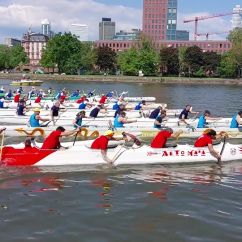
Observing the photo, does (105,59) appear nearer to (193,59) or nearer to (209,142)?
(193,59)

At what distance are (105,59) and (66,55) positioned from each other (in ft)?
41.3

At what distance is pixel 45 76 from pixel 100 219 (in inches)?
4399

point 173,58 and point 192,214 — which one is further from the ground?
point 173,58

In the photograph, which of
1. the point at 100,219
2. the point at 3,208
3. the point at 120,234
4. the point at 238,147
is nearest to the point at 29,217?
the point at 3,208

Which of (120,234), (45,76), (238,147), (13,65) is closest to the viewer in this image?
(120,234)

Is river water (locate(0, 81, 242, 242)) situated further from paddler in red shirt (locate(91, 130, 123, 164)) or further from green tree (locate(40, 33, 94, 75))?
green tree (locate(40, 33, 94, 75))

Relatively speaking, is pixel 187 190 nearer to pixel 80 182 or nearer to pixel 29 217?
pixel 80 182

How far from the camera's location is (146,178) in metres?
16.1

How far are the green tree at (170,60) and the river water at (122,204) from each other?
110 metres

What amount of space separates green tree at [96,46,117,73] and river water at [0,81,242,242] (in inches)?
4672

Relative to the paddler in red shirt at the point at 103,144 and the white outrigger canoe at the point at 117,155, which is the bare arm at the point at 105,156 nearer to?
the paddler in red shirt at the point at 103,144

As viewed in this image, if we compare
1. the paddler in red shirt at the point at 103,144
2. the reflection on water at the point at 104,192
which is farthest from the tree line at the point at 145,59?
the reflection on water at the point at 104,192

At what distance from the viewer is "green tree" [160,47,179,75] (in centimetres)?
12556

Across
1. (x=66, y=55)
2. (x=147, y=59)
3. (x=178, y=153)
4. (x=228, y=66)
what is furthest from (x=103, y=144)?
(x=66, y=55)
